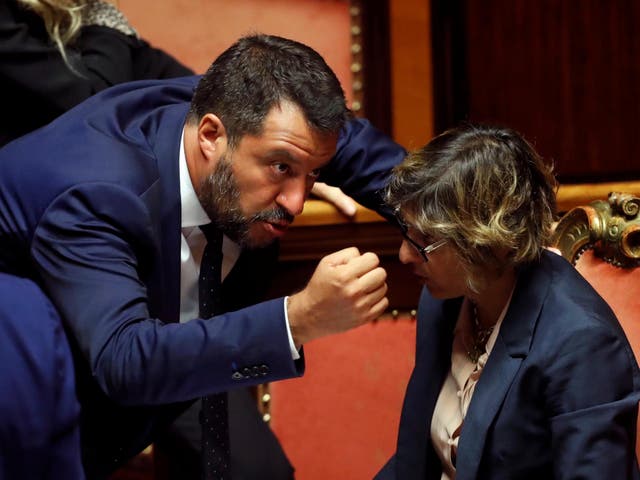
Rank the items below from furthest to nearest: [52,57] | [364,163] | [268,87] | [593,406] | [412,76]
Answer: [412,76] → [52,57] → [364,163] → [268,87] → [593,406]

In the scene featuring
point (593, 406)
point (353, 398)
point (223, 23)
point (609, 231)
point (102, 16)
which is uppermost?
point (102, 16)

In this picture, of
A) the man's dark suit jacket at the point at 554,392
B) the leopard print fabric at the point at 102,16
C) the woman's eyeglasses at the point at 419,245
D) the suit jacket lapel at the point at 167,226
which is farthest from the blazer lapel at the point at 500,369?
the leopard print fabric at the point at 102,16

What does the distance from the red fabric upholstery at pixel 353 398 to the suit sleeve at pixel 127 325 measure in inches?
23.8

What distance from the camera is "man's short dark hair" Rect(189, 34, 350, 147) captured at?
1.63 meters

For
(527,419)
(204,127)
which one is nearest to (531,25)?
(204,127)

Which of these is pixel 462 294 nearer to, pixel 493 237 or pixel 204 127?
pixel 493 237

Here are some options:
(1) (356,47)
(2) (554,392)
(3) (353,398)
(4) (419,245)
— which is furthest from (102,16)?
(2) (554,392)

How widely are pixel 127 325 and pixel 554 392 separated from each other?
0.59 meters

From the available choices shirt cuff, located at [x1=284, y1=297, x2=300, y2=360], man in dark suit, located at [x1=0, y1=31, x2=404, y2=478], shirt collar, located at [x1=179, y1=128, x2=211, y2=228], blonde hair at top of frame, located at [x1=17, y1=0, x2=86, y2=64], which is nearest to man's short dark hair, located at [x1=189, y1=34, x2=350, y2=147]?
man in dark suit, located at [x1=0, y1=31, x2=404, y2=478]

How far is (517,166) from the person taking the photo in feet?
4.96

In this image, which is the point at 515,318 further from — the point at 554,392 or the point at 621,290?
the point at 621,290

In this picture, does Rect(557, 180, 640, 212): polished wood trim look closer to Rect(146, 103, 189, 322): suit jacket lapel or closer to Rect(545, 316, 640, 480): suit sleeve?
Rect(545, 316, 640, 480): suit sleeve

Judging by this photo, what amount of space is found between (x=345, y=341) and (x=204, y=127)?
60cm

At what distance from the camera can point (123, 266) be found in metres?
1.51
